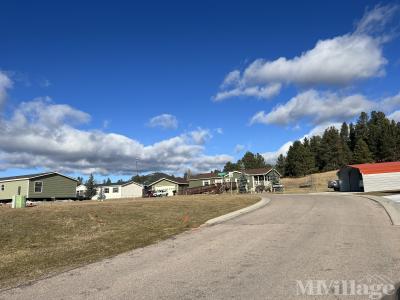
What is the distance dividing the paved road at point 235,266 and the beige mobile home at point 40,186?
147 ft

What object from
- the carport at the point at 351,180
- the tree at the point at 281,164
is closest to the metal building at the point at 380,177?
the carport at the point at 351,180

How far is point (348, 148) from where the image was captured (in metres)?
105

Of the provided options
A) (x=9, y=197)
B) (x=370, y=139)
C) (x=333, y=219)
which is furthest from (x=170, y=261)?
(x=370, y=139)

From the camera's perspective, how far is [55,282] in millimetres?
7762

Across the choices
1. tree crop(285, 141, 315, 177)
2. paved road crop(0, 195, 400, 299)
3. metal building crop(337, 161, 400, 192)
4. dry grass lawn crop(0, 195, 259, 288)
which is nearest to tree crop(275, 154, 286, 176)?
tree crop(285, 141, 315, 177)

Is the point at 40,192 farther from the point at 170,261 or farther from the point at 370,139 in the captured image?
the point at 370,139

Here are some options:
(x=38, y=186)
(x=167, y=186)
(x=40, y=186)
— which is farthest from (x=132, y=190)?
(x=38, y=186)

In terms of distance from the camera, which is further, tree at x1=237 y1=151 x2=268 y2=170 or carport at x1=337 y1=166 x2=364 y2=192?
tree at x1=237 y1=151 x2=268 y2=170

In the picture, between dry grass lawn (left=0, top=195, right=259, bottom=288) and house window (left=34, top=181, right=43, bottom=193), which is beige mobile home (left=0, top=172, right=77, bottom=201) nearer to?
house window (left=34, top=181, right=43, bottom=193)

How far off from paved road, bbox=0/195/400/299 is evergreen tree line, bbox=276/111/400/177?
280 ft

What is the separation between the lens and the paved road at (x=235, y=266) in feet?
22.4

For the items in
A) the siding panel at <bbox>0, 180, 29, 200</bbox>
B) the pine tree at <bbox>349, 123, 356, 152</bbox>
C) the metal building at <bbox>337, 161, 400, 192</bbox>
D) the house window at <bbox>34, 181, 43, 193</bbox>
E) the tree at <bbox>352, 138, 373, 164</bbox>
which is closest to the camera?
the metal building at <bbox>337, 161, 400, 192</bbox>

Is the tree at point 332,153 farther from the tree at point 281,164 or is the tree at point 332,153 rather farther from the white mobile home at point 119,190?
the white mobile home at point 119,190

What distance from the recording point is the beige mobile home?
52.2 metres
